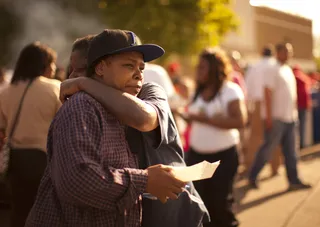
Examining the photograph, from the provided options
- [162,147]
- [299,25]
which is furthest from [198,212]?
[299,25]

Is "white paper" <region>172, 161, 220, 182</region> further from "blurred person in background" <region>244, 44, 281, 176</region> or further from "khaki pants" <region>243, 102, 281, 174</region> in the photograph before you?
"khaki pants" <region>243, 102, 281, 174</region>

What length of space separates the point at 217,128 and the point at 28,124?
5.63 ft

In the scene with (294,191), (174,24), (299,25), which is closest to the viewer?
(294,191)

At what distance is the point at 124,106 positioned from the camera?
2150 millimetres

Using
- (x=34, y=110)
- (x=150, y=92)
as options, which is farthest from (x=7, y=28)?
(x=150, y=92)

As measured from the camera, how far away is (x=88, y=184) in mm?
2025

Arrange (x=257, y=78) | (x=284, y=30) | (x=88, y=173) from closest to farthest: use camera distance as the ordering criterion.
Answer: (x=88, y=173) → (x=257, y=78) → (x=284, y=30)

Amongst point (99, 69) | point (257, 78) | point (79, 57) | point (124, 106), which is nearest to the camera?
point (124, 106)

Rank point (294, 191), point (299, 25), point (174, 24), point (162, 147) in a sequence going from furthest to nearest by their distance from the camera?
point (299, 25) → point (174, 24) → point (294, 191) → point (162, 147)

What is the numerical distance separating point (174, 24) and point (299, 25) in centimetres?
3867

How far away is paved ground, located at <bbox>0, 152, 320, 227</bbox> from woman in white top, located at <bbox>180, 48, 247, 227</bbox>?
4.25 ft

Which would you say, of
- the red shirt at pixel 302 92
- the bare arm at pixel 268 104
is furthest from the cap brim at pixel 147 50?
the red shirt at pixel 302 92

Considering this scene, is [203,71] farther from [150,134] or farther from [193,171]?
[193,171]

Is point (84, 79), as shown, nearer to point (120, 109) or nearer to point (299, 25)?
point (120, 109)
